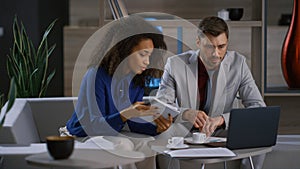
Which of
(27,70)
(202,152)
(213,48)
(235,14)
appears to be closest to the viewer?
(202,152)

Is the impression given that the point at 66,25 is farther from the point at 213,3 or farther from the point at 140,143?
the point at 140,143

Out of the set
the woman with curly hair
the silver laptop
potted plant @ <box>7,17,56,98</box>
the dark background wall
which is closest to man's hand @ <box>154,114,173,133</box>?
the woman with curly hair

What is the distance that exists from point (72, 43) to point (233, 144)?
3725mm

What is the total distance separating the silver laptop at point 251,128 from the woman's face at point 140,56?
1.54 ft

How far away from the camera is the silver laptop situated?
2789 millimetres

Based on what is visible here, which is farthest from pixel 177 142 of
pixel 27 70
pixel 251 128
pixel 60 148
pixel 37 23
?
pixel 37 23

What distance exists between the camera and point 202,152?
8.59ft

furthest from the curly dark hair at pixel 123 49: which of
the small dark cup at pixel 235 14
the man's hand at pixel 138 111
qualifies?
the small dark cup at pixel 235 14

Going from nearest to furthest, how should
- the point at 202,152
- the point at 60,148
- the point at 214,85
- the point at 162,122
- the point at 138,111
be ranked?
the point at 60,148 < the point at 202,152 < the point at 138,111 < the point at 162,122 < the point at 214,85

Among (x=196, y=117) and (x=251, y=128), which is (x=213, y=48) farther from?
(x=251, y=128)

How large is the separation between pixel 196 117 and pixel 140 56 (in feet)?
1.45

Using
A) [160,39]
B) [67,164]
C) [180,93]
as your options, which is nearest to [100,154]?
[67,164]

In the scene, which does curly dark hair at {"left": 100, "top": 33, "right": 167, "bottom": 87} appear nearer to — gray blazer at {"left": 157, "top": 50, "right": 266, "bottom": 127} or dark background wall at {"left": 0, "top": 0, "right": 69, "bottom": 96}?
gray blazer at {"left": 157, "top": 50, "right": 266, "bottom": 127}

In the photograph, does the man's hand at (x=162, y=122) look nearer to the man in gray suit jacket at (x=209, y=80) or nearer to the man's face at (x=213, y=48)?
the man in gray suit jacket at (x=209, y=80)
